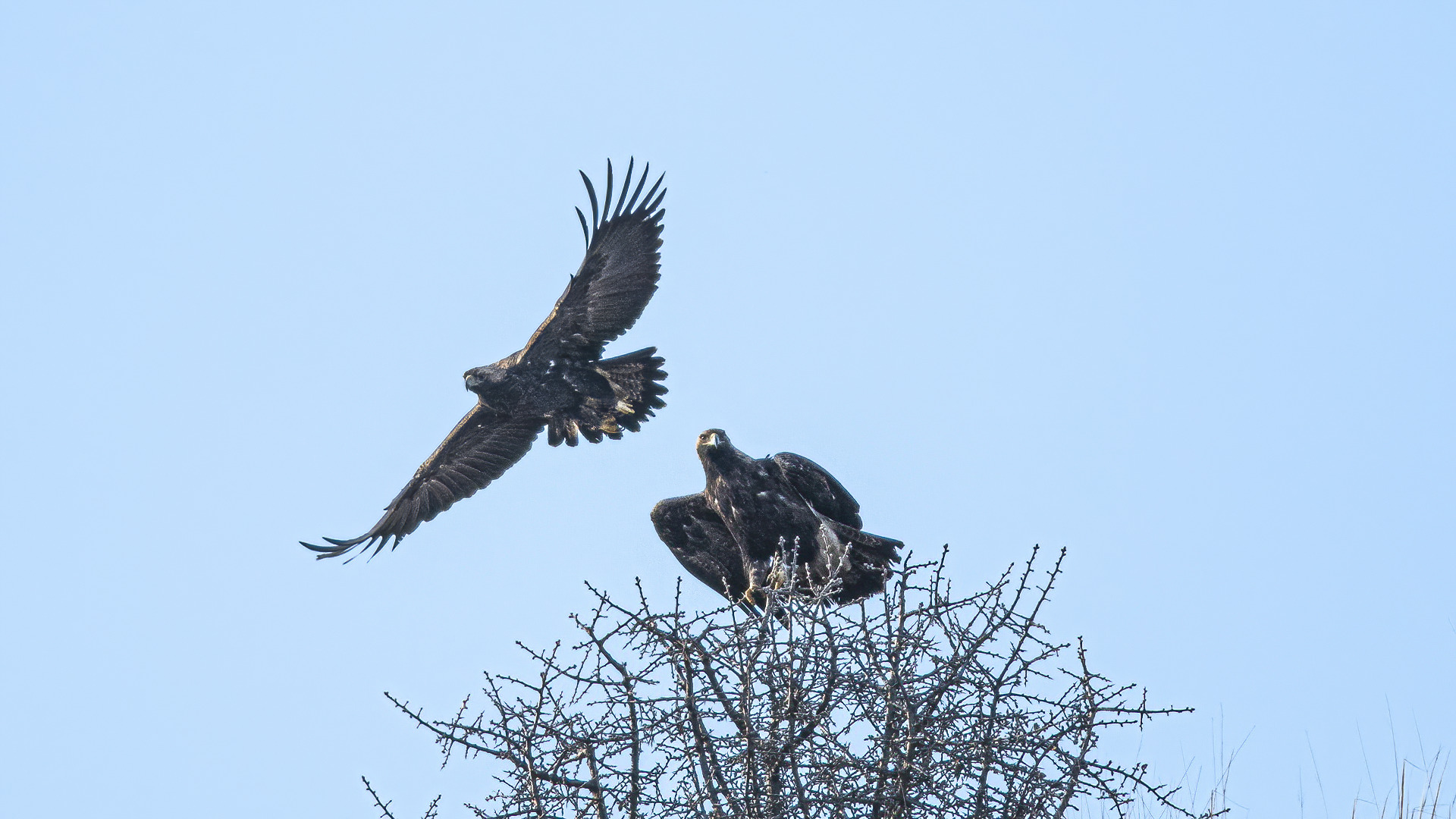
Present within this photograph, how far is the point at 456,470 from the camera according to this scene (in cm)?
1061

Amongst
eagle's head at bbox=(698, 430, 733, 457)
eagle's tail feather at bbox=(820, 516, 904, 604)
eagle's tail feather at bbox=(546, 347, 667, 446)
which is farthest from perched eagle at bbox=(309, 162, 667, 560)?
eagle's tail feather at bbox=(820, 516, 904, 604)

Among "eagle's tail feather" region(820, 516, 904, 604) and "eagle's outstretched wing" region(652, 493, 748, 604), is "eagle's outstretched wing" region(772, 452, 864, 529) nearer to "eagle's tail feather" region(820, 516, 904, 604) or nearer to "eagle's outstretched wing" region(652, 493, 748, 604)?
"eagle's tail feather" region(820, 516, 904, 604)

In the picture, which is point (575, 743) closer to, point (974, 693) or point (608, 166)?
point (974, 693)

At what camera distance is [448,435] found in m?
10.4

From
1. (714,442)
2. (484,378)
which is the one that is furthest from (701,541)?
(484,378)

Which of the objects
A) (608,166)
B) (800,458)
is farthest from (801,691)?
(608,166)

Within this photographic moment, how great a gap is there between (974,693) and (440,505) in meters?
6.24

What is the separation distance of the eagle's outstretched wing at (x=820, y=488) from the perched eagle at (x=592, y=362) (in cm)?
132

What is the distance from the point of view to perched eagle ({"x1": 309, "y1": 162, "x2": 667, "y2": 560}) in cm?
961

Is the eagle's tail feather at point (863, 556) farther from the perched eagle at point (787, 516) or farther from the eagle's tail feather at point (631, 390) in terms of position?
the eagle's tail feather at point (631, 390)

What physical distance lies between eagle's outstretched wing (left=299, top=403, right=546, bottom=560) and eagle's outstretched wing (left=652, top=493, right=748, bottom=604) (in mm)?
1576

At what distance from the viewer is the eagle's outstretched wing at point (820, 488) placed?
8555mm

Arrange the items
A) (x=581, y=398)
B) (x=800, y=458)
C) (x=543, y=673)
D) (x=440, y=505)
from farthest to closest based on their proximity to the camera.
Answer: (x=440, y=505) < (x=581, y=398) < (x=800, y=458) < (x=543, y=673)

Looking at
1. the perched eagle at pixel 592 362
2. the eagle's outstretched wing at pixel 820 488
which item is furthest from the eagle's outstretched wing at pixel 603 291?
the eagle's outstretched wing at pixel 820 488
